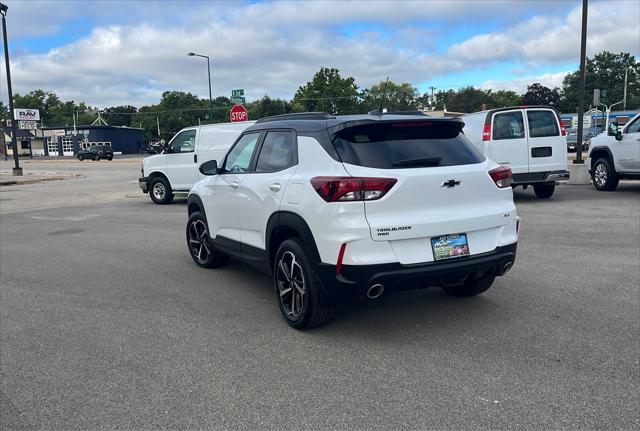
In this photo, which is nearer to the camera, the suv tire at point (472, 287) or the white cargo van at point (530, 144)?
the suv tire at point (472, 287)

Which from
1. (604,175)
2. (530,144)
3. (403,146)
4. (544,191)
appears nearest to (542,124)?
(530,144)

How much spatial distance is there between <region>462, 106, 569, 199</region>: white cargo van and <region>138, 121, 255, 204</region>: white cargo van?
611 cm

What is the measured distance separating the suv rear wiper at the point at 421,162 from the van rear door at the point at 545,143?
28.3ft

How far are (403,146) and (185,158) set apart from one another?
1139 centimetres

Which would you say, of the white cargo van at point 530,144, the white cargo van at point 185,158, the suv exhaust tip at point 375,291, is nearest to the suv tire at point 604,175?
the white cargo van at point 530,144

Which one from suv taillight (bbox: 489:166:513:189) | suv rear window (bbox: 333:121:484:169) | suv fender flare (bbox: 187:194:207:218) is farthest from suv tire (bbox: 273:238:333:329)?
suv fender flare (bbox: 187:194:207:218)

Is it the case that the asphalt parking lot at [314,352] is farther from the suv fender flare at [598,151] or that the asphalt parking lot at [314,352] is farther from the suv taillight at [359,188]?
the suv fender flare at [598,151]

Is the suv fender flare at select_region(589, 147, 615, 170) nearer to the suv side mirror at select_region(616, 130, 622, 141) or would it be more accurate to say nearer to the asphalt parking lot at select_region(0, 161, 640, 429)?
the suv side mirror at select_region(616, 130, 622, 141)

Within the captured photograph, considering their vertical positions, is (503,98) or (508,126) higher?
(503,98)

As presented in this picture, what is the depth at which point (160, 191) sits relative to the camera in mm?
15391

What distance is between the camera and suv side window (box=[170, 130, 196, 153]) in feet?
48.6

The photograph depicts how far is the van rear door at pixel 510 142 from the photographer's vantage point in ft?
40.3

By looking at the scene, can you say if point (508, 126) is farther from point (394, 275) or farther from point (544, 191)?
point (394, 275)

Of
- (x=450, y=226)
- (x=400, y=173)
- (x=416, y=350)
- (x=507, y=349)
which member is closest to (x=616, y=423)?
(x=507, y=349)
